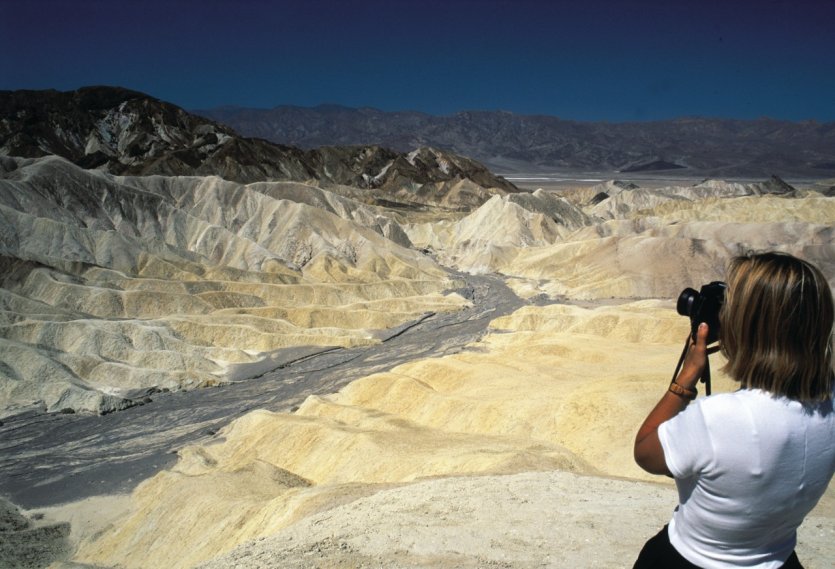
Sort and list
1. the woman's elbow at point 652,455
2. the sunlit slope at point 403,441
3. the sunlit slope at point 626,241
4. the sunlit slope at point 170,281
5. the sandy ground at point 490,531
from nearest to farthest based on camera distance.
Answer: the woman's elbow at point 652,455, the sandy ground at point 490,531, the sunlit slope at point 403,441, the sunlit slope at point 170,281, the sunlit slope at point 626,241

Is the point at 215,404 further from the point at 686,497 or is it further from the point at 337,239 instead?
the point at 337,239

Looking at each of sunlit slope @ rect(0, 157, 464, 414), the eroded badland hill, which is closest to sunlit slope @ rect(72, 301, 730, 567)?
the eroded badland hill

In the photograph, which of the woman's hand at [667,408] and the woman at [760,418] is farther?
the woman's hand at [667,408]

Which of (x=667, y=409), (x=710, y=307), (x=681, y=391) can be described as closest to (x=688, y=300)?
(x=710, y=307)

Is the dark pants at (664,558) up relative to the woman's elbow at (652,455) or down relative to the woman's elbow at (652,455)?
down

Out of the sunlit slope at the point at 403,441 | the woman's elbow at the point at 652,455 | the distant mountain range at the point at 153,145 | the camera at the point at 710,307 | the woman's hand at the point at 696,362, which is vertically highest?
the distant mountain range at the point at 153,145

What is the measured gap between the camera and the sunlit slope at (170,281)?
51188 millimetres

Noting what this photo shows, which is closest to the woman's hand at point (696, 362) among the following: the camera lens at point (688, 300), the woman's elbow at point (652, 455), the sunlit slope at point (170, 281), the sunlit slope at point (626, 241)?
the camera lens at point (688, 300)

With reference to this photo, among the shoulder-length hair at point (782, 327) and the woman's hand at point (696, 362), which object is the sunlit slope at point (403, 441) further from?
the shoulder-length hair at point (782, 327)

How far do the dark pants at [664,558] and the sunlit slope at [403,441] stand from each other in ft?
48.2

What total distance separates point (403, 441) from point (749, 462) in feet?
85.6

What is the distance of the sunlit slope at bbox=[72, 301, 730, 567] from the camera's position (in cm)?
2153

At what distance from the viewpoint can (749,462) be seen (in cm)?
309

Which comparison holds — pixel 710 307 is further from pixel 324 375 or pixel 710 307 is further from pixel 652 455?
pixel 324 375
